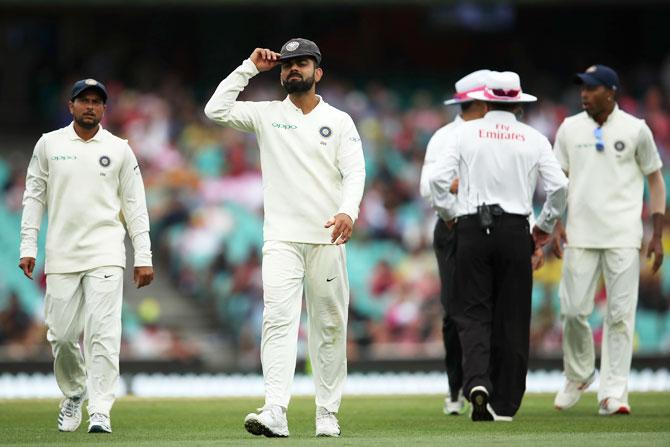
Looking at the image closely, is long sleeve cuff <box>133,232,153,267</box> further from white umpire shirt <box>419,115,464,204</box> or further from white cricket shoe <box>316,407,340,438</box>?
white umpire shirt <box>419,115,464,204</box>

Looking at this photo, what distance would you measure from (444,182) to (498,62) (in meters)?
16.9

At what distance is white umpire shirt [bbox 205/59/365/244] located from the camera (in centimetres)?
970

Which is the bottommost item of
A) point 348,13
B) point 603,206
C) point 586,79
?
point 603,206

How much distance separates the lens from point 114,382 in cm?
1024

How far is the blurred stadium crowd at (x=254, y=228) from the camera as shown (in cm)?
1994

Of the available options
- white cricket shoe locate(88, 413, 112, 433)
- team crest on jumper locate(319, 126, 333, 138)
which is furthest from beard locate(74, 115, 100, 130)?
white cricket shoe locate(88, 413, 112, 433)

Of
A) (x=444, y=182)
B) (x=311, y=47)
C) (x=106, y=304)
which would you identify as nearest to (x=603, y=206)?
(x=444, y=182)

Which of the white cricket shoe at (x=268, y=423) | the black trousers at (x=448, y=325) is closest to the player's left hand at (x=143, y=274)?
the white cricket shoe at (x=268, y=423)

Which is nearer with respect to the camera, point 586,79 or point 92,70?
point 586,79

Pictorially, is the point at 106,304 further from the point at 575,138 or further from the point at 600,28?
the point at 600,28

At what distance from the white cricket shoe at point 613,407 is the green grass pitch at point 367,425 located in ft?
0.46

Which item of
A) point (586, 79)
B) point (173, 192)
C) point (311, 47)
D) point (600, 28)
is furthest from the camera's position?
point (600, 28)

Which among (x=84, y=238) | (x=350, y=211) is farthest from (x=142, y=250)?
(x=350, y=211)

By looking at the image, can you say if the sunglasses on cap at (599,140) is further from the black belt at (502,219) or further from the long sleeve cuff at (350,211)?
the long sleeve cuff at (350,211)
